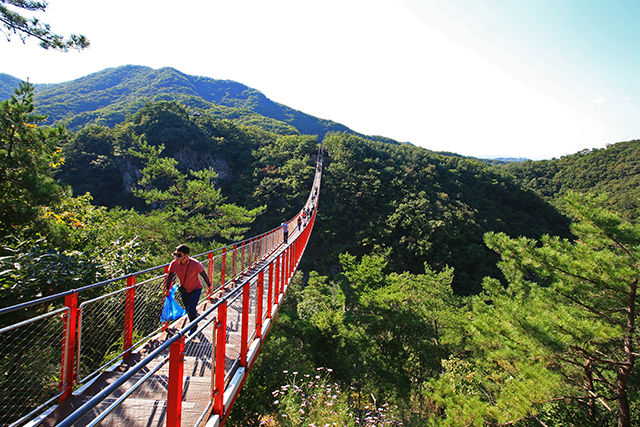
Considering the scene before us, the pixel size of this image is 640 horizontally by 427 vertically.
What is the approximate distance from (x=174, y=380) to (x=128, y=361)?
5.67 feet

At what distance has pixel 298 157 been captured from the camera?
136 feet

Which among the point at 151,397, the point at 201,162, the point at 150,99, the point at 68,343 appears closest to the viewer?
the point at 151,397

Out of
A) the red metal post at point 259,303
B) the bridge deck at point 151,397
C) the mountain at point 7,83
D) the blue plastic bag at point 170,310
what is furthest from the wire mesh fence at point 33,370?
the mountain at point 7,83

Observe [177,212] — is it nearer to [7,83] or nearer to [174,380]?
[174,380]

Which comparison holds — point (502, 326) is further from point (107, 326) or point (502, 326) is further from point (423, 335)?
point (423, 335)

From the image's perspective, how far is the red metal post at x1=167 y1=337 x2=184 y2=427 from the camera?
59.1 inches

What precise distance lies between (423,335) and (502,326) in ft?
26.2

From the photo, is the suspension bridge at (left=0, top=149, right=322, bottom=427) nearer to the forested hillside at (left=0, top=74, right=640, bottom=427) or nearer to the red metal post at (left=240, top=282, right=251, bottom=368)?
the red metal post at (left=240, top=282, right=251, bottom=368)

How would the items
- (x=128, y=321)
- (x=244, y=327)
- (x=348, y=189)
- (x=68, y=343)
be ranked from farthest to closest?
1. (x=348, y=189)
2. (x=128, y=321)
3. (x=244, y=327)
4. (x=68, y=343)

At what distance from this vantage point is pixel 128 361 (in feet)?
8.96

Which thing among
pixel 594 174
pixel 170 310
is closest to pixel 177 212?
pixel 170 310

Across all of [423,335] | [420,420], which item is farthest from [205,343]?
[423,335]

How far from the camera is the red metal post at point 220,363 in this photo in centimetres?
206

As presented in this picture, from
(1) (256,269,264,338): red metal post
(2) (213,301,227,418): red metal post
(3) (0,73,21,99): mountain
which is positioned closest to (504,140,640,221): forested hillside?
(1) (256,269,264,338): red metal post
